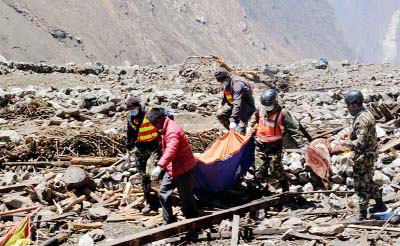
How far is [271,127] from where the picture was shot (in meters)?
7.23

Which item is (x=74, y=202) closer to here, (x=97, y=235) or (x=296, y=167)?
(x=97, y=235)

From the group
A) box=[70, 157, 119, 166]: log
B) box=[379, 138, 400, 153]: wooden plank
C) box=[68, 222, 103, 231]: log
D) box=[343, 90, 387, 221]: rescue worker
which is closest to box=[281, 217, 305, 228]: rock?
box=[343, 90, 387, 221]: rescue worker

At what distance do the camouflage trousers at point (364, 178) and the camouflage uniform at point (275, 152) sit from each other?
88 centimetres

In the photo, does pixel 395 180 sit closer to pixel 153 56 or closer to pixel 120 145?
pixel 120 145

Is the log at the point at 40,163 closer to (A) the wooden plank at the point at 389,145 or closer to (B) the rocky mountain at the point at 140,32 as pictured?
(A) the wooden plank at the point at 389,145

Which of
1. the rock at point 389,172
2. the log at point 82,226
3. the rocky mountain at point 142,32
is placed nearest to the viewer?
the log at point 82,226

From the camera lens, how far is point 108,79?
24.5 m

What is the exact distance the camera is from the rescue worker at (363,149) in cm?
612

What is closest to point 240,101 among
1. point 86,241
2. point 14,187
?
point 86,241

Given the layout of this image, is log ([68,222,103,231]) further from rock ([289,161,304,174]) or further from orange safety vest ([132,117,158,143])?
rock ([289,161,304,174])

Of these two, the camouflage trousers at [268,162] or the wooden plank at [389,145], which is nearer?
the camouflage trousers at [268,162]

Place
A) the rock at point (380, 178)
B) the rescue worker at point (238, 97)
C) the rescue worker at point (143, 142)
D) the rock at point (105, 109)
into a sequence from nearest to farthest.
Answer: the rescue worker at point (143, 142)
the rock at point (380, 178)
the rescue worker at point (238, 97)
the rock at point (105, 109)

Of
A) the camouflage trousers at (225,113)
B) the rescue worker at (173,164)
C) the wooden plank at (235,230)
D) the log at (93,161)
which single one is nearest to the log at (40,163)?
the log at (93,161)

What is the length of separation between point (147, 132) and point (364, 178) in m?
2.77
